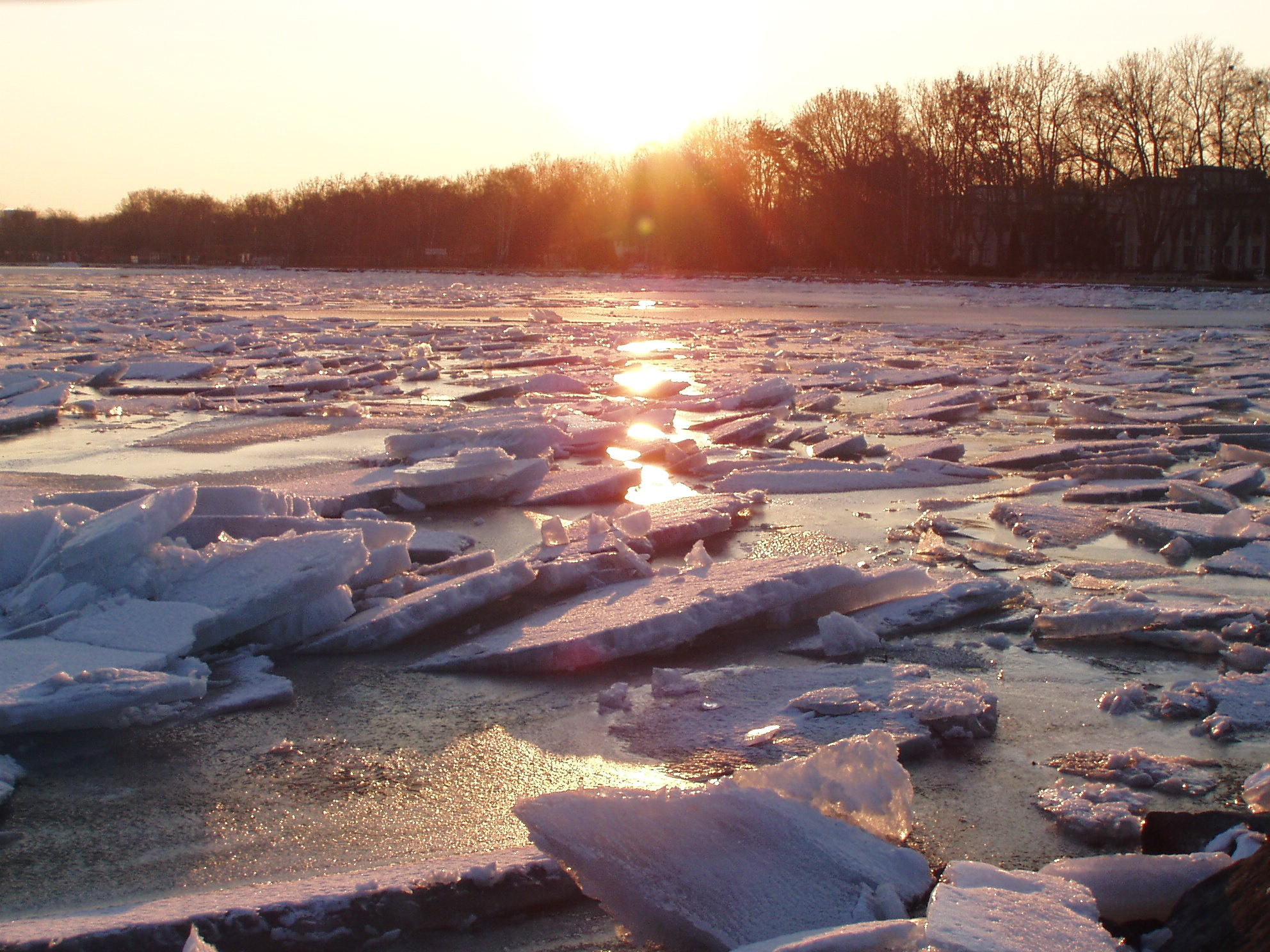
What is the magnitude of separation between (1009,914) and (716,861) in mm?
404

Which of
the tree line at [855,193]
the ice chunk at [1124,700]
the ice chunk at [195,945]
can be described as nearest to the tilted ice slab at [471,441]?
the ice chunk at [1124,700]

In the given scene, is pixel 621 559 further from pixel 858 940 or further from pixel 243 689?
pixel 858 940

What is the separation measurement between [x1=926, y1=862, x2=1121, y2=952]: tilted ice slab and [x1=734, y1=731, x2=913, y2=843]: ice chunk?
177mm

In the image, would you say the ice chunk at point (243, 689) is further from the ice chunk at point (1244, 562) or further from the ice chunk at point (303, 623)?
the ice chunk at point (1244, 562)

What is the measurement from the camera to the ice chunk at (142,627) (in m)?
2.35

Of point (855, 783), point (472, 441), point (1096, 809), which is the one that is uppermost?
point (472, 441)

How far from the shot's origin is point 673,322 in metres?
16.2

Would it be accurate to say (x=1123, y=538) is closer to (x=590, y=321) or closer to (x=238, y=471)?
(x=238, y=471)

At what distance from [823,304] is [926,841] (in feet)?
72.8

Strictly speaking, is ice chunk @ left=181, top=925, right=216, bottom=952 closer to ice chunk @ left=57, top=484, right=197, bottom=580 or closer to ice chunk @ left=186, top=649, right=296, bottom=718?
ice chunk @ left=186, top=649, right=296, bottom=718

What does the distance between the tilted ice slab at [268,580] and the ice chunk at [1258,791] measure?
6.78 ft

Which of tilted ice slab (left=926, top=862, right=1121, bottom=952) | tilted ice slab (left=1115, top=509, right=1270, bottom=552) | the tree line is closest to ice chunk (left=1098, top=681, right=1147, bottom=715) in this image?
tilted ice slab (left=926, top=862, right=1121, bottom=952)

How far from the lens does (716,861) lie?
5.00 feet

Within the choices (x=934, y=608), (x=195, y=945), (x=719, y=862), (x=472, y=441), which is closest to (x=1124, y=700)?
(x=934, y=608)
